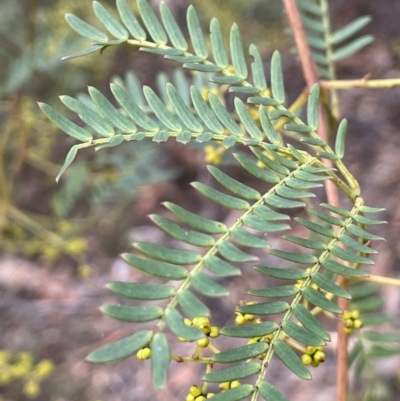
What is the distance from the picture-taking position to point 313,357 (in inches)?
21.8

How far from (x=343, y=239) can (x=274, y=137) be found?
0.13 meters

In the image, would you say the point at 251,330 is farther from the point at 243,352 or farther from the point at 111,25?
the point at 111,25

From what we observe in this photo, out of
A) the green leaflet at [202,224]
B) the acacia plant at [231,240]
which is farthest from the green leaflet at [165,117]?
the green leaflet at [202,224]

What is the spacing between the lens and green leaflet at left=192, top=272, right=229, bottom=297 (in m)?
0.38

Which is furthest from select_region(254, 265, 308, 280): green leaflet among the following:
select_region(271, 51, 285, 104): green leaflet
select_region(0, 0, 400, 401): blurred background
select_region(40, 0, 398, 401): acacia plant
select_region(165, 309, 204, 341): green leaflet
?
select_region(0, 0, 400, 401): blurred background

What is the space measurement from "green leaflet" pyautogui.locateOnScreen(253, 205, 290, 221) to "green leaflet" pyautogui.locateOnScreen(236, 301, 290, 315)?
77 millimetres

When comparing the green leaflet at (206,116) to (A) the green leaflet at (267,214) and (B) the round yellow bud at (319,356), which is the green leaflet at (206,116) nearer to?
(A) the green leaflet at (267,214)

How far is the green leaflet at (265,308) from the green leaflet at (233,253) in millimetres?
55

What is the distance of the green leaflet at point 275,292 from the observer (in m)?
0.44

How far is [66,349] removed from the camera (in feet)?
7.50

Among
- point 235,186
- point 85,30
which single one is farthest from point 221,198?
point 85,30

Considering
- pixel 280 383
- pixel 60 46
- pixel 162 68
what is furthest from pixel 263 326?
pixel 162 68

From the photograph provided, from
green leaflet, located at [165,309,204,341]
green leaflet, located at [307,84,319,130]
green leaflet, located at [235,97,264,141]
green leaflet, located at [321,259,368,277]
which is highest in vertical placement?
green leaflet, located at [307,84,319,130]

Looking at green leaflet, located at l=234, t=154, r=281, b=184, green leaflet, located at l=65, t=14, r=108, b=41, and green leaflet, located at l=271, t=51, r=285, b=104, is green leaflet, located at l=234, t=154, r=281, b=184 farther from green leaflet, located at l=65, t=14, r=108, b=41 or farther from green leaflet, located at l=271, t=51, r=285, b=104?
green leaflet, located at l=65, t=14, r=108, b=41
